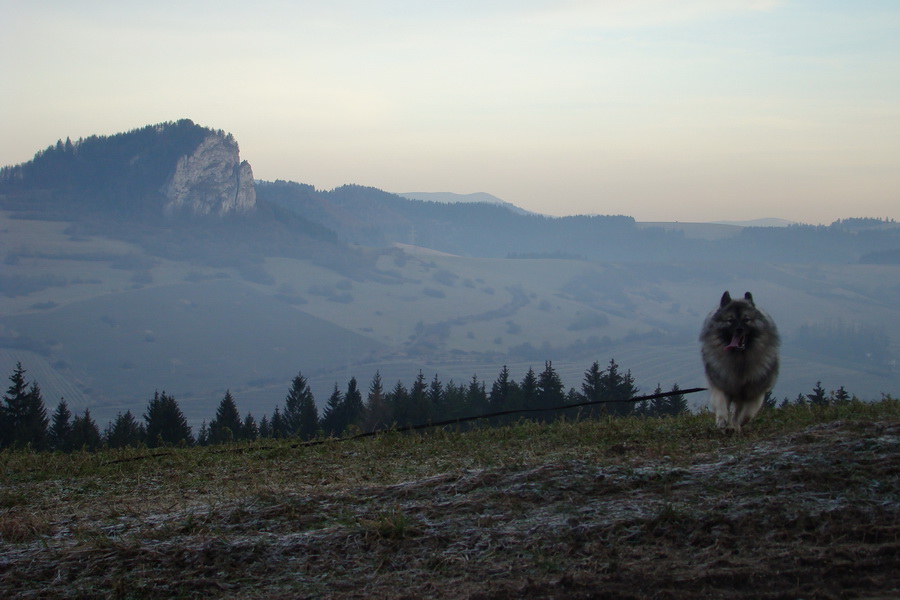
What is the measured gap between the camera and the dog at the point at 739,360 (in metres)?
13.2

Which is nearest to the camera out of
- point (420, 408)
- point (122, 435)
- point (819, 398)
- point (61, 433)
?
point (819, 398)

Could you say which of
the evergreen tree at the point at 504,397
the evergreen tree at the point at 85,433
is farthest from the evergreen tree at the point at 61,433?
the evergreen tree at the point at 504,397

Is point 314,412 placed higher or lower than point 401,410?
lower

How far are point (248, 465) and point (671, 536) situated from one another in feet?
25.4

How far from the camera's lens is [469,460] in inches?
475

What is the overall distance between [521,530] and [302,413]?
260 feet

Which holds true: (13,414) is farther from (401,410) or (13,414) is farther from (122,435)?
(401,410)

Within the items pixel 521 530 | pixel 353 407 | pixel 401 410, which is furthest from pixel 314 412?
pixel 521 530

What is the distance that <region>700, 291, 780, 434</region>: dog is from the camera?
43.3 ft

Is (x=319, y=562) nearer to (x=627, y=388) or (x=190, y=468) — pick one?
(x=190, y=468)

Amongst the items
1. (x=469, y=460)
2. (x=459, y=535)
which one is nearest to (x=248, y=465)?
(x=469, y=460)

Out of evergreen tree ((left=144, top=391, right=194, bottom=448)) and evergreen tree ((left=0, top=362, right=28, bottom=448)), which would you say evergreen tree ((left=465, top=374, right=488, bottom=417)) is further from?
evergreen tree ((left=0, top=362, right=28, bottom=448))

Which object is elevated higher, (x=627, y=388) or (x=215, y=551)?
(x=215, y=551)

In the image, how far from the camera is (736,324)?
44.0 ft
